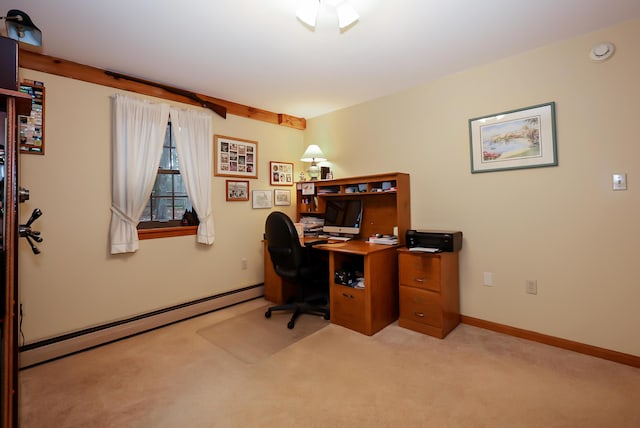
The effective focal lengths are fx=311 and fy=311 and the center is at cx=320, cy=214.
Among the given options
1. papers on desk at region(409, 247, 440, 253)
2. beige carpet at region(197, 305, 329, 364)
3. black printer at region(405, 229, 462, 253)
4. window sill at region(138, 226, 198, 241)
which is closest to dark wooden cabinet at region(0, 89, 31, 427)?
beige carpet at region(197, 305, 329, 364)

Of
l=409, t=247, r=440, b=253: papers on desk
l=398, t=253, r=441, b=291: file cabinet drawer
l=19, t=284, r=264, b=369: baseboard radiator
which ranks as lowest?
l=19, t=284, r=264, b=369: baseboard radiator

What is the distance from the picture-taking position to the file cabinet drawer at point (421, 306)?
8.55ft

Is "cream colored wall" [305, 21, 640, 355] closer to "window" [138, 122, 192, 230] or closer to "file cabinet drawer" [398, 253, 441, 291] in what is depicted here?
"file cabinet drawer" [398, 253, 441, 291]

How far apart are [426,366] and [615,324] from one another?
137 cm

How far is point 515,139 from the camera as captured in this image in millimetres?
2564

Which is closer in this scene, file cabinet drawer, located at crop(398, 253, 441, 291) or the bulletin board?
the bulletin board

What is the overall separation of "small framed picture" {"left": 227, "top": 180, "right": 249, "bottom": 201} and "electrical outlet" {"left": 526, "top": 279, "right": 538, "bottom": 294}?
2.94m

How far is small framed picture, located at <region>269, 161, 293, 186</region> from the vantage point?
398 centimetres

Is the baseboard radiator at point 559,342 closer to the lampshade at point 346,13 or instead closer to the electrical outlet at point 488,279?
the electrical outlet at point 488,279

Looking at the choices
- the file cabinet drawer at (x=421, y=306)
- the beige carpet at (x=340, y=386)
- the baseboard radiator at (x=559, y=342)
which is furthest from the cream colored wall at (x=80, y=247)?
the baseboard radiator at (x=559, y=342)

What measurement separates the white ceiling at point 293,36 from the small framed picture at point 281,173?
1.15 m

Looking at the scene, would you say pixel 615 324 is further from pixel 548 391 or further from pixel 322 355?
pixel 322 355

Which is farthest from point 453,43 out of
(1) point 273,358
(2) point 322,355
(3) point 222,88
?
(1) point 273,358

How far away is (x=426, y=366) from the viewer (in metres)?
2.16
